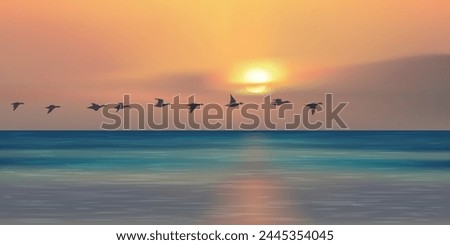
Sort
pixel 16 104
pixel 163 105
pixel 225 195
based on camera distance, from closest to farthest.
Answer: pixel 225 195 < pixel 16 104 < pixel 163 105

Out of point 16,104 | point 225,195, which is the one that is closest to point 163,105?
point 16,104

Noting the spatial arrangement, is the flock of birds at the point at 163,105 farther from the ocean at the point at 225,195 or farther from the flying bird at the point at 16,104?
the ocean at the point at 225,195

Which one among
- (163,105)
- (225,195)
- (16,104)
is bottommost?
(225,195)

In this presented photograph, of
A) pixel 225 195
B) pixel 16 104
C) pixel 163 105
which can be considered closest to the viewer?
pixel 225 195

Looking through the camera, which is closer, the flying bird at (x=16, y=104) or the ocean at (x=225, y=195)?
the ocean at (x=225, y=195)

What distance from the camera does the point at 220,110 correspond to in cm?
5603

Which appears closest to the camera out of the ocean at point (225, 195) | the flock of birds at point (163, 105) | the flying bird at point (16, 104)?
the ocean at point (225, 195)

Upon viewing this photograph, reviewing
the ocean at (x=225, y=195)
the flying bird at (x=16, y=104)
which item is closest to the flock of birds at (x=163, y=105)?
the flying bird at (x=16, y=104)

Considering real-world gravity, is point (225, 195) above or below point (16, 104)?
below

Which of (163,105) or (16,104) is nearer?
(16,104)

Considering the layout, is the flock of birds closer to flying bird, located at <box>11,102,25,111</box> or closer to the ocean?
flying bird, located at <box>11,102,25,111</box>

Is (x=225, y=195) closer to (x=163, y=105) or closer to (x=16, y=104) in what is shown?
(x=16, y=104)

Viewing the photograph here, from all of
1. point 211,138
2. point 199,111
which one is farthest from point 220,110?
point 211,138

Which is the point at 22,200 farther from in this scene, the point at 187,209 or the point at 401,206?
the point at 401,206
